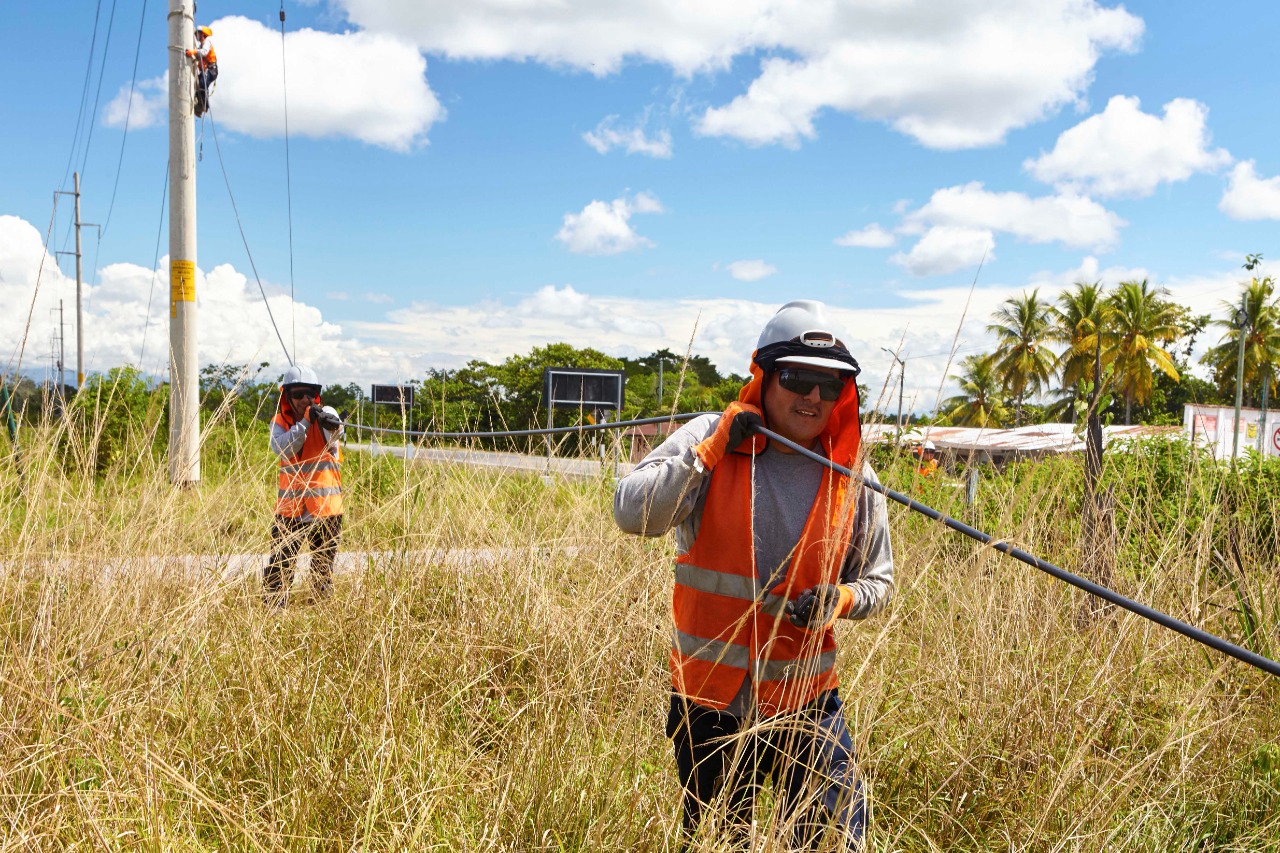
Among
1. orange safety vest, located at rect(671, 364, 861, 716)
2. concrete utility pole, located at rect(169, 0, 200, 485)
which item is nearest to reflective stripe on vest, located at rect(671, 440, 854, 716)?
orange safety vest, located at rect(671, 364, 861, 716)

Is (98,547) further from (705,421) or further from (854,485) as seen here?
(854,485)

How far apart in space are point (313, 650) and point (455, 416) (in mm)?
2259

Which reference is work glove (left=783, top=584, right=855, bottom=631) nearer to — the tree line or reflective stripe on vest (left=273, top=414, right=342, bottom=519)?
reflective stripe on vest (left=273, top=414, right=342, bottom=519)

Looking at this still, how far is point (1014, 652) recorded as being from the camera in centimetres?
275

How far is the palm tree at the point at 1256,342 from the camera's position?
44625 mm

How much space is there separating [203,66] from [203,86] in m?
0.21

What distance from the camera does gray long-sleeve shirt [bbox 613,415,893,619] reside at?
1.88 m

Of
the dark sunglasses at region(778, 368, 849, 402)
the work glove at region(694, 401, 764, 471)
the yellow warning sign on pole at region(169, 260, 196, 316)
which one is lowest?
the work glove at region(694, 401, 764, 471)

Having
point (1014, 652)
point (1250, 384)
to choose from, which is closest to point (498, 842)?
point (1014, 652)

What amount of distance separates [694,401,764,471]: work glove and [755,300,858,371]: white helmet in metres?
0.14

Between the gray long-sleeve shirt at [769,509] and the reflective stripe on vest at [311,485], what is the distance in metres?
2.66

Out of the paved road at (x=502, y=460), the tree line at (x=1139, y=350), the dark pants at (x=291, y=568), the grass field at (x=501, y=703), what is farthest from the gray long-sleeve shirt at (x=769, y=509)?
the tree line at (x=1139, y=350)

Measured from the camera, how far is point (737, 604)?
74.9 inches

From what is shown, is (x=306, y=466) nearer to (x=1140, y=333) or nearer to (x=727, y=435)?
(x=727, y=435)
